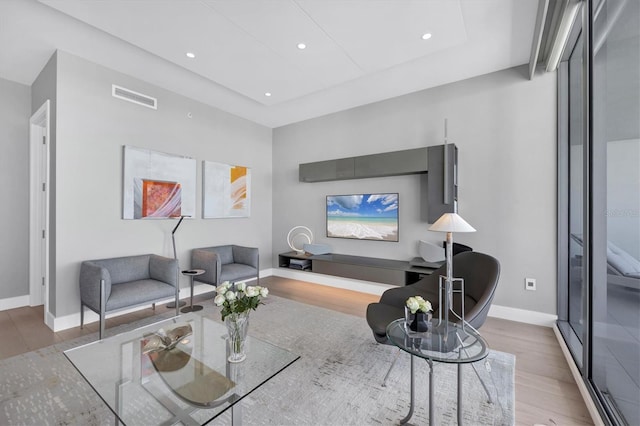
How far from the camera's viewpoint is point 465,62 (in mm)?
3189

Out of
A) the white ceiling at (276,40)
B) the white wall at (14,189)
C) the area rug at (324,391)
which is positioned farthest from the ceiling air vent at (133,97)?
the area rug at (324,391)

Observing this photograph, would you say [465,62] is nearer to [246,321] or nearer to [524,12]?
[524,12]

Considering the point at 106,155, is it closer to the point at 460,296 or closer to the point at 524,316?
the point at 460,296

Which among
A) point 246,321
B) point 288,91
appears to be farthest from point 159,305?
point 288,91

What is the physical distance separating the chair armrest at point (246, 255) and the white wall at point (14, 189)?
2652 mm

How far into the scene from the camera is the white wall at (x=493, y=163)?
3082 millimetres

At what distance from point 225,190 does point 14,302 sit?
2.99m

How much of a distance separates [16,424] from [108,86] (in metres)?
3.30

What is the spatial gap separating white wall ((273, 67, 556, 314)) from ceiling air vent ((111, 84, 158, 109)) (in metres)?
2.87

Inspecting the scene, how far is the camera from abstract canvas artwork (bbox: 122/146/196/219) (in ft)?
11.5

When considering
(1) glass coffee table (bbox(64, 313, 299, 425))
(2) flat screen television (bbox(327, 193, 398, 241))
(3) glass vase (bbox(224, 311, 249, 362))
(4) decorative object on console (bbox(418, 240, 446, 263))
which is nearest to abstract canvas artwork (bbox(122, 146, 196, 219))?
(1) glass coffee table (bbox(64, 313, 299, 425))

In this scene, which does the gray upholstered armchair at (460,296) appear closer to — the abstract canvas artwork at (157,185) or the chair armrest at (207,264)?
the chair armrest at (207,264)

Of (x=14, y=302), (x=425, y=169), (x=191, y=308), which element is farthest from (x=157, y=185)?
(x=425, y=169)

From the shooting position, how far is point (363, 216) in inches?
173
